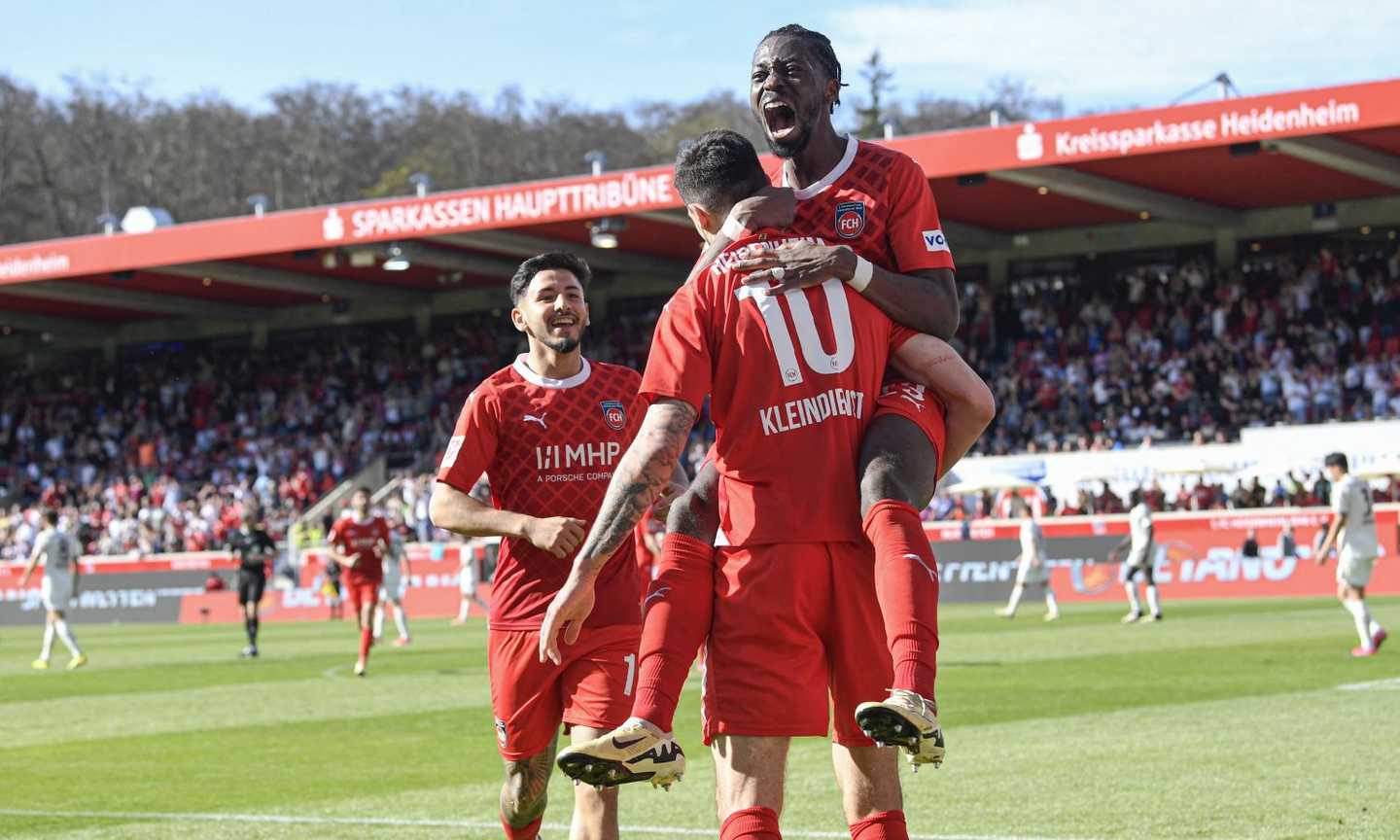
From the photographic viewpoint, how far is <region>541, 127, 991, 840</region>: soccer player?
509 centimetres

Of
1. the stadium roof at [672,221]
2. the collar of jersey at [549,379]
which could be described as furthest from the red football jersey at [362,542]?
the stadium roof at [672,221]

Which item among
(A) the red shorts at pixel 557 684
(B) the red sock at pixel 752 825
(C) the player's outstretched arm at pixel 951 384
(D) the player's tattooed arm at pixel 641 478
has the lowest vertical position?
(B) the red sock at pixel 752 825

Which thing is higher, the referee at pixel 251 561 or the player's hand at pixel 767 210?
the player's hand at pixel 767 210

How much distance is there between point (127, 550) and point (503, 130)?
51.7 m

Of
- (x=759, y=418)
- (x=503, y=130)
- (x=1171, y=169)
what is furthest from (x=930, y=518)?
(x=503, y=130)

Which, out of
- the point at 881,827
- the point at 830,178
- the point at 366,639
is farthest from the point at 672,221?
the point at 881,827

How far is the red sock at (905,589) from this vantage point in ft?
15.8

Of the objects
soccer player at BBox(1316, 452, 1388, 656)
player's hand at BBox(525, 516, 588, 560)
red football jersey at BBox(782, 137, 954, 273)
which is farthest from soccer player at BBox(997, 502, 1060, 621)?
red football jersey at BBox(782, 137, 954, 273)

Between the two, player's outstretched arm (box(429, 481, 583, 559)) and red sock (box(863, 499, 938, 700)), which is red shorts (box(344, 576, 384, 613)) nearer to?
player's outstretched arm (box(429, 481, 583, 559))

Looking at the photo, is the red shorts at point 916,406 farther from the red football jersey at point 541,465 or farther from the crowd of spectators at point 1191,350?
the crowd of spectators at point 1191,350

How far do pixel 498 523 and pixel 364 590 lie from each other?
16.0 metres

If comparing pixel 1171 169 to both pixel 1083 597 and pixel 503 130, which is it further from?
pixel 503 130

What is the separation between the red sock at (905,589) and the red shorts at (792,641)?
5.8 inches

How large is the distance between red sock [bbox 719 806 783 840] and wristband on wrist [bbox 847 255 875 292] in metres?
1.44
